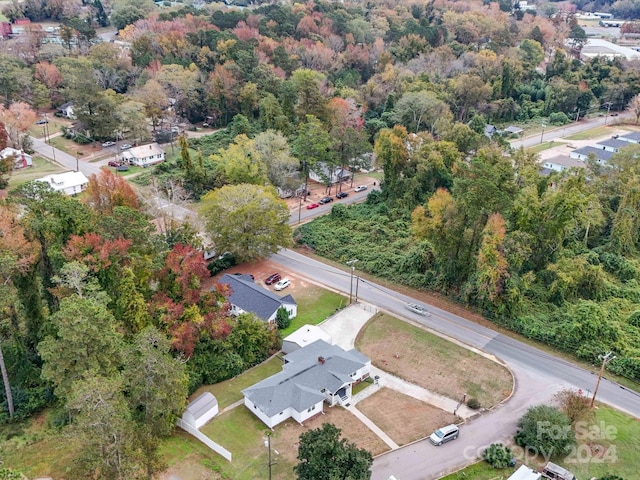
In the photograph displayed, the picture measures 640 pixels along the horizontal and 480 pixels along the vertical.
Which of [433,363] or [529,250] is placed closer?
[433,363]

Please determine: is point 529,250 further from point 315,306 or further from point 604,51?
point 604,51

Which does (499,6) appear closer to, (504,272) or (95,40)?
(95,40)

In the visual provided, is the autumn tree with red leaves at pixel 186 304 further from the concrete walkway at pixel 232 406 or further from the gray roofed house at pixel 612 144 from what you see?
the gray roofed house at pixel 612 144

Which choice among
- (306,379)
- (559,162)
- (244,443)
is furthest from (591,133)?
(244,443)

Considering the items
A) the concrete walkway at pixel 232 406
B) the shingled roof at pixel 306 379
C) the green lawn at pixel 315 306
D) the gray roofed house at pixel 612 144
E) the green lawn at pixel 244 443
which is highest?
the gray roofed house at pixel 612 144

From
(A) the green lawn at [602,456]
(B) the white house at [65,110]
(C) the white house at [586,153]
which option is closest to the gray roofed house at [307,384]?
(A) the green lawn at [602,456]

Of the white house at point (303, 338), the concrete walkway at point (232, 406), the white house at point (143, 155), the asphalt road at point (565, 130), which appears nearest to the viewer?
the concrete walkway at point (232, 406)

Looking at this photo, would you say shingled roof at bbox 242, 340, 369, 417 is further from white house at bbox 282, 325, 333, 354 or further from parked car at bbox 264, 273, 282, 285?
parked car at bbox 264, 273, 282, 285
